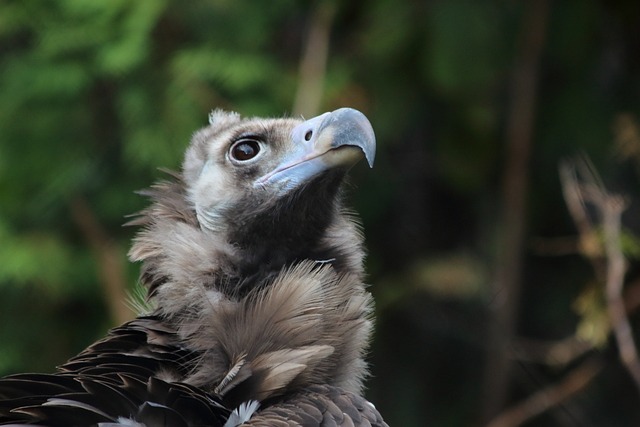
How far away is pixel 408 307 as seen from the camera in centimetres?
673

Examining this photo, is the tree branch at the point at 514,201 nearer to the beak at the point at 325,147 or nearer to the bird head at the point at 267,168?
the bird head at the point at 267,168

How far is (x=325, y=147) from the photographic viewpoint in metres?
3.08

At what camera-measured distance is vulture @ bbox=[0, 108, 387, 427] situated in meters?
2.55

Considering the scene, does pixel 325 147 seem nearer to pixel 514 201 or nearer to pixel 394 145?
pixel 514 201

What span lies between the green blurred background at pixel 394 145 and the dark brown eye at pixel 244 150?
2.33 meters

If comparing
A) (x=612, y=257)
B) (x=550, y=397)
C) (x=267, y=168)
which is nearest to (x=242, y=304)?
(x=267, y=168)

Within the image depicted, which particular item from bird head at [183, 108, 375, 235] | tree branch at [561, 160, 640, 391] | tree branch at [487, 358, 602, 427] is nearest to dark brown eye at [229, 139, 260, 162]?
bird head at [183, 108, 375, 235]

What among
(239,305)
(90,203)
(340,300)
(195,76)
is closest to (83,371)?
(239,305)

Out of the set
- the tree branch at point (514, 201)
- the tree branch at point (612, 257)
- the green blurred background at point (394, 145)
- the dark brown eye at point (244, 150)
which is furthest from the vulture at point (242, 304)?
the tree branch at point (514, 201)

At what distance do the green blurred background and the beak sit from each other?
97.7 inches

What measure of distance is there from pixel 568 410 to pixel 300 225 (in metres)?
3.17

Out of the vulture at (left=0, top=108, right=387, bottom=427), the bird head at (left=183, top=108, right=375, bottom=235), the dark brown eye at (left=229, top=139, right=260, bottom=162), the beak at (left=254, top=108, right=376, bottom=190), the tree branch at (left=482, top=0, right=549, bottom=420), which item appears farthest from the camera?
the tree branch at (left=482, top=0, right=549, bottom=420)

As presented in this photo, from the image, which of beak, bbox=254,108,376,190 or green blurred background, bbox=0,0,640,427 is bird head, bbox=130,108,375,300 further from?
green blurred background, bbox=0,0,640,427

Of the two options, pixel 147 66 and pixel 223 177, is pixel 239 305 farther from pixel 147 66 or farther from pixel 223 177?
pixel 147 66
